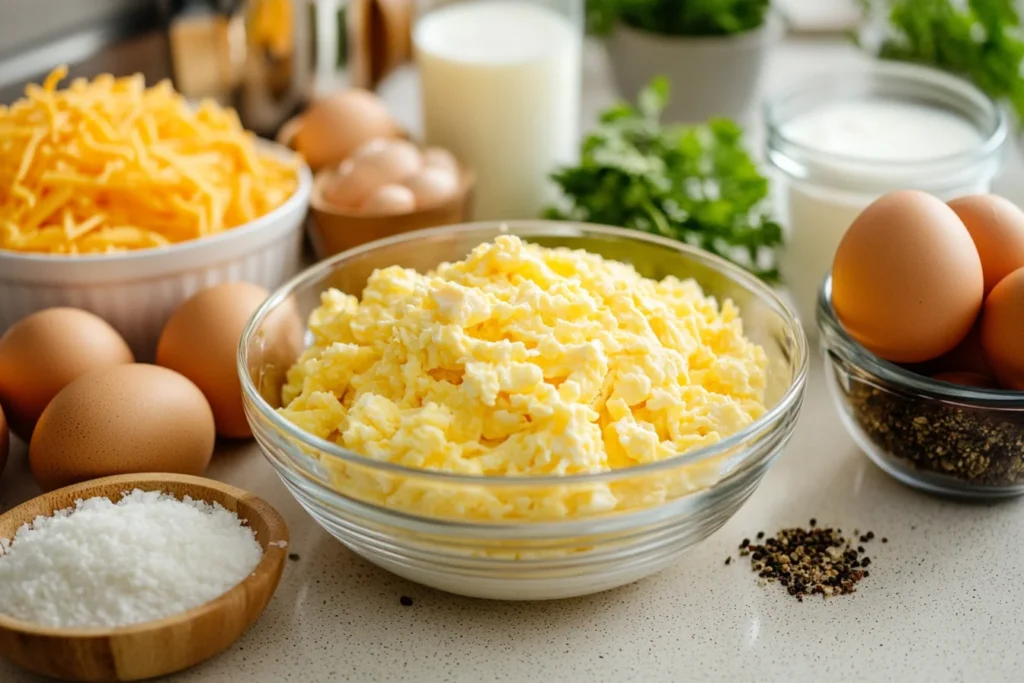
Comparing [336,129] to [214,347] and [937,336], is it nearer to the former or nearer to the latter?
[214,347]

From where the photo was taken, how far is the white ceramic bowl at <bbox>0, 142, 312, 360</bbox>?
156 centimetres

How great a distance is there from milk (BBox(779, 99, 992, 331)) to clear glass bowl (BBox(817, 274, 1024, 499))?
0.31 metres

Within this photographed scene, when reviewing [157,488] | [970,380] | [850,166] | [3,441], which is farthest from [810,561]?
[3,441]

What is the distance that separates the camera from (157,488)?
127 centimetres

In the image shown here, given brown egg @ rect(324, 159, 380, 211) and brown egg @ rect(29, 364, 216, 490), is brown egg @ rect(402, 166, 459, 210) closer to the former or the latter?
brown egg @ rect(324, 159, 380, 211)

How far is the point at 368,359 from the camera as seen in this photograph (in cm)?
132

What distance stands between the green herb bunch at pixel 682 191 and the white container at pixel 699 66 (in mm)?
447

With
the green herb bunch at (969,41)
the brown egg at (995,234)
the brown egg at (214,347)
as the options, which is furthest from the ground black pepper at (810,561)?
the green herb bunch at (969,41)

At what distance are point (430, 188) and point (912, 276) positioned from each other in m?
0.88

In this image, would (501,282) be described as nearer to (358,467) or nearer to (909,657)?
(358,467)

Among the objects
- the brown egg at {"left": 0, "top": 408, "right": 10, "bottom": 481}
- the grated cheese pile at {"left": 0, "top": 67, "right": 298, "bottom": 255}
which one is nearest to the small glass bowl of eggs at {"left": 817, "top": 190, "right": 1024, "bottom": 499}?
the grated cheese pile at {"left": 0, "top": 67, "right": 298, "bottom": 255}

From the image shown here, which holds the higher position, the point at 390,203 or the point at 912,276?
the point at 912,276

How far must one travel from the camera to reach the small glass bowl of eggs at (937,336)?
4.17ft

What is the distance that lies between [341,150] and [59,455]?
93 centimetres
